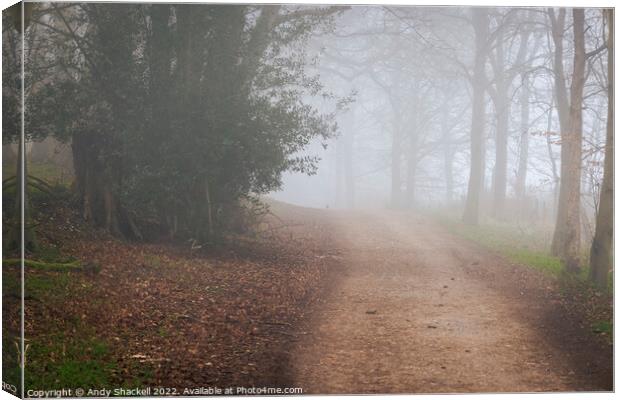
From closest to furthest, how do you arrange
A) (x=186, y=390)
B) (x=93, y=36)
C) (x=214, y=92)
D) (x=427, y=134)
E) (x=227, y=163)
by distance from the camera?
(x=186, y=390), (x=93, y=36), (x=214, y=92), (x=227, y=163), (x=427, y=134)

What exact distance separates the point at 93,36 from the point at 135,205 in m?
2.49

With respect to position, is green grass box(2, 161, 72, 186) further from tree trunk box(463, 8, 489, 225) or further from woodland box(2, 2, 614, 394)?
tree trunk box(463, 8, 489, 225)

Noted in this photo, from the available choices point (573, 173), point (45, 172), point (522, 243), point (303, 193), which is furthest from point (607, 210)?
point (45, 172)

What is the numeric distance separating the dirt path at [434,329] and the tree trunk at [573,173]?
109cm

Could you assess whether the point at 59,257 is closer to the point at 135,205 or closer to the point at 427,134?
the point at 135,205

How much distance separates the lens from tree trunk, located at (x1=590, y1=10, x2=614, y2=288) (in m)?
9.16

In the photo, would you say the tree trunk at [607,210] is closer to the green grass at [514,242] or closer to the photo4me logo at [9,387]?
the green grass at [514,242]

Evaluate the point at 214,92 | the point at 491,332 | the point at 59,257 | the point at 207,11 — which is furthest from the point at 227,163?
the point at 491,332

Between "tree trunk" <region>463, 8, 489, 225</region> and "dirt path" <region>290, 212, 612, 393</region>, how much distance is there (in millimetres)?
1150

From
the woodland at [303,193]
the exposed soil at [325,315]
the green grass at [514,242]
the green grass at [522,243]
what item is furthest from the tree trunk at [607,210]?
the exposed soil at [325,315]

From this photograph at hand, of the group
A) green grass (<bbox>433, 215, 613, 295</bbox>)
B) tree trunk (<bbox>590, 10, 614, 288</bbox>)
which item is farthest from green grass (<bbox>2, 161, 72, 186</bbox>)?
tree trunk (<bbox>590, 10, 614, 288</bbox>)

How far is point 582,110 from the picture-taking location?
10.4 metres

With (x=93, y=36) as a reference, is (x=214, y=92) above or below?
below

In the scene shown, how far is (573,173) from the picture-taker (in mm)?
9961
